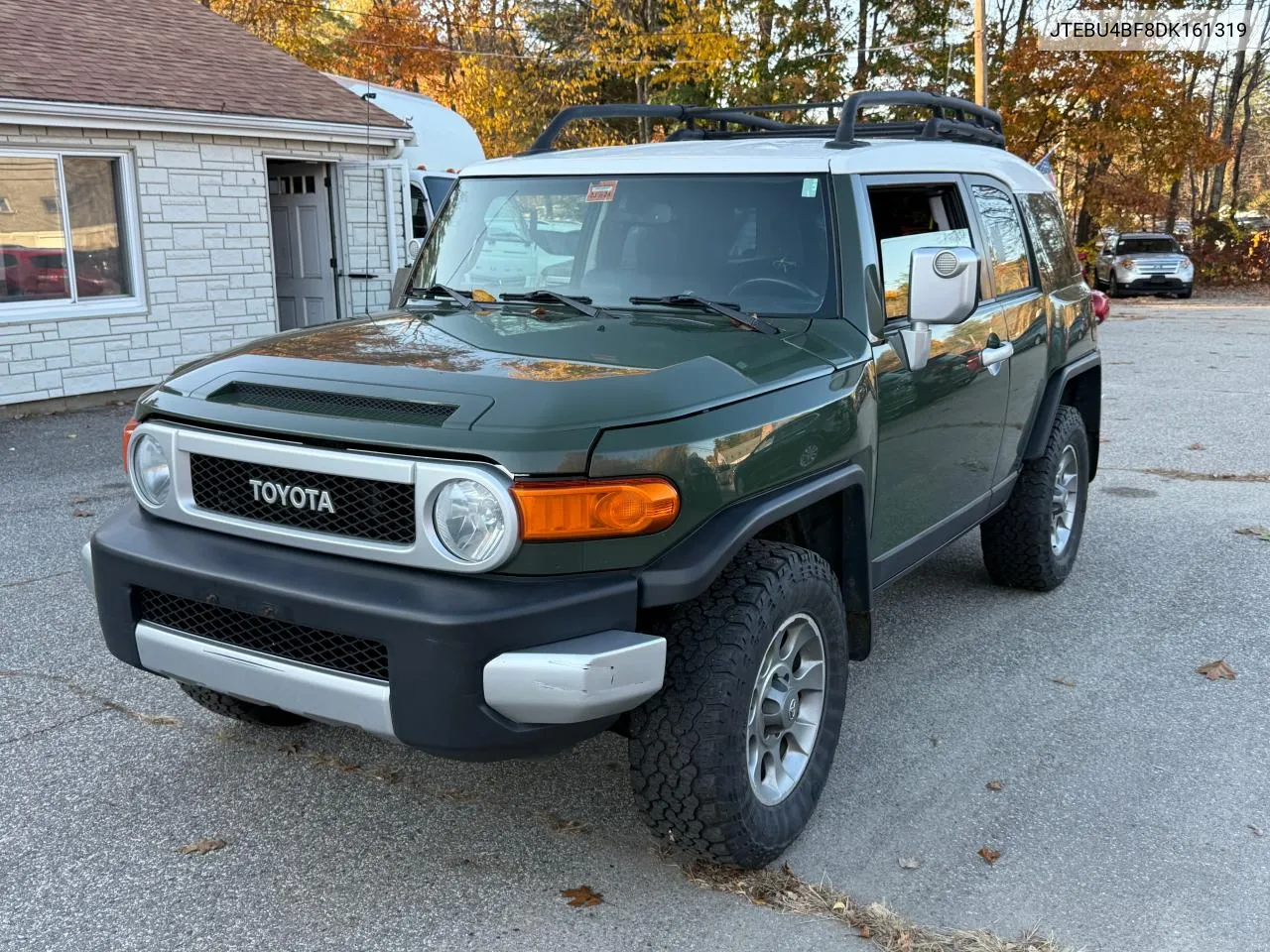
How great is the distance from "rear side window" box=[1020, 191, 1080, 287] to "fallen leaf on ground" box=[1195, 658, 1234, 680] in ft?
5.94

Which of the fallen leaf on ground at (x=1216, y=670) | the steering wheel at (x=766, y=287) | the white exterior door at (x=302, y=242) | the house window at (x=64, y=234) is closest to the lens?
the steering wheel at (x=766, y=287)

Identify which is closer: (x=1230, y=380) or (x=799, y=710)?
(x=799, y=710)

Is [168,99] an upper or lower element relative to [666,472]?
upper

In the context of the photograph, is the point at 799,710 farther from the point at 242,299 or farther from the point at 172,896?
the point at 242,299

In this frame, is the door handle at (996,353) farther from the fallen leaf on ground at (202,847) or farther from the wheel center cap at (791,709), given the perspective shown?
the fallen leaf on ground at (202,847)

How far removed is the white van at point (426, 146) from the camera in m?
14.8

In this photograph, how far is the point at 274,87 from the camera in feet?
43.7

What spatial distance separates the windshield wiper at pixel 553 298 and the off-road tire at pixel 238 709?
159cm

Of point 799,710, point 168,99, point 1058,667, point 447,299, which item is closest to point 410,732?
point 799,710

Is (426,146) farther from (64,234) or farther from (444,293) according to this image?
(444,293)

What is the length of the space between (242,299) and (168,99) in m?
2.17

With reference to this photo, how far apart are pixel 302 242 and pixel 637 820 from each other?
1206cm

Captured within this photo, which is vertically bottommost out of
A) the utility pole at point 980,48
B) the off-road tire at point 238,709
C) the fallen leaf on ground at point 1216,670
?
the fallen leaf on ground at point 1216,670

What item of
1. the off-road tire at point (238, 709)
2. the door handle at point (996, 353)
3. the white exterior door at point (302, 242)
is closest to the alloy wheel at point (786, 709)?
the off-road tire at point (238, 709)
